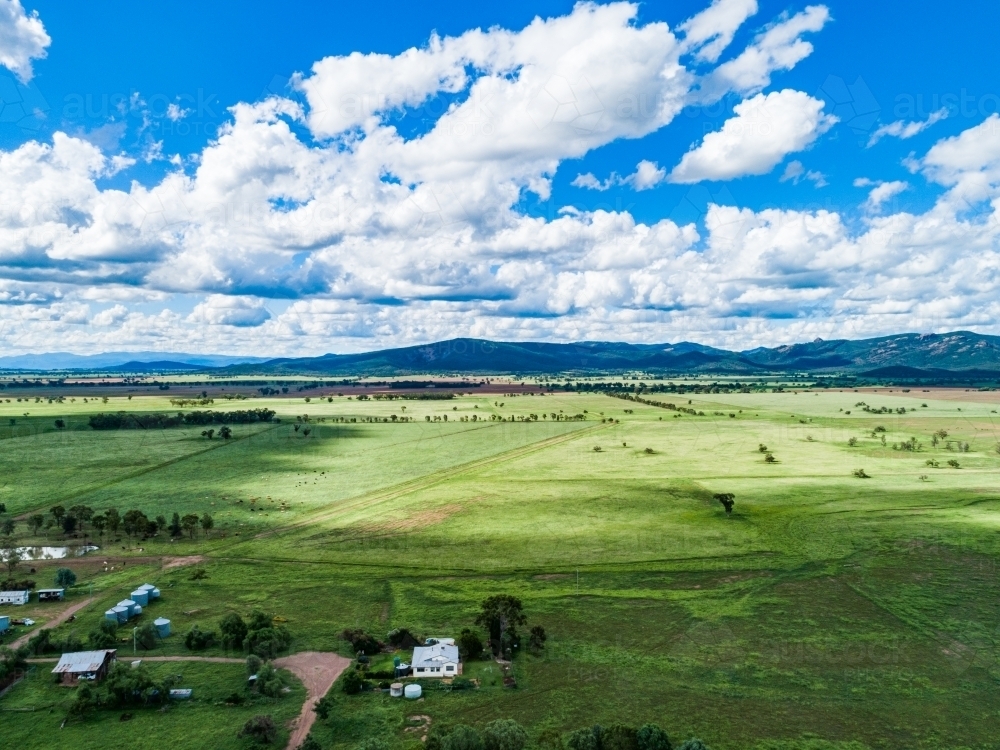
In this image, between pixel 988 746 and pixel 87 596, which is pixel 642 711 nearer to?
pixel 988 746

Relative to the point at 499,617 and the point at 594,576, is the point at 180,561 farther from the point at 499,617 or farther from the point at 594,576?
the point at 594,576

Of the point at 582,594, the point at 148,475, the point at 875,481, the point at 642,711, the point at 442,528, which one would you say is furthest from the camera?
the point at 148,475

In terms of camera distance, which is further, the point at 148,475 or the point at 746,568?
the point at 148,475

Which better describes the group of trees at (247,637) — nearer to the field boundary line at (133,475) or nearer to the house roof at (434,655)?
the house roof at (434,655)

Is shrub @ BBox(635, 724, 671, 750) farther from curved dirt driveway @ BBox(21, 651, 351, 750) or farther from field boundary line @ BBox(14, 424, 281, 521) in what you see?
field boundary line @ BBox(14, 424, 281, 521)

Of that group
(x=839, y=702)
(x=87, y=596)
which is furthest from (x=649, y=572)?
(x=87, y=596)

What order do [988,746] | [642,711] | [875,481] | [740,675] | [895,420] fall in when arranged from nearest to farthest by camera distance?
[988,746] → [642,711] → [740,675] → [875,481] → [895,420]

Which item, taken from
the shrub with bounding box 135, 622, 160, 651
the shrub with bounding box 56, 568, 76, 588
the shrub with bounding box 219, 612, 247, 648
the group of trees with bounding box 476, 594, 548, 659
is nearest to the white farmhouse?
the group of trees with bounding box 476, 594, 548, 659

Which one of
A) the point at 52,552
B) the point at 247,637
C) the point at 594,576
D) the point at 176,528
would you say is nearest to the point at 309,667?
the point at 247,637
